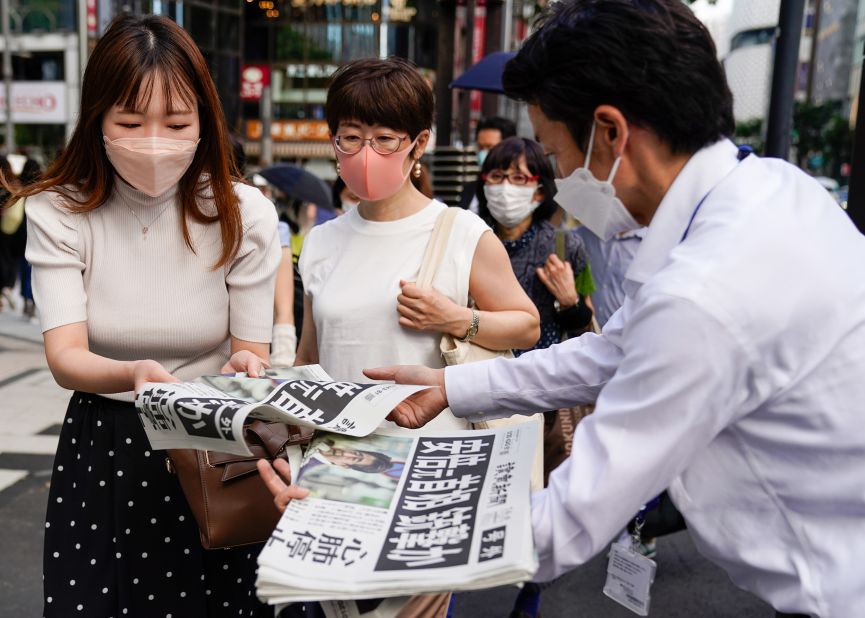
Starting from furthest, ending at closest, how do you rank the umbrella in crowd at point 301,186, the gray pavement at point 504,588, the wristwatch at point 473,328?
1. the umbrella in crowd at point 301,186
2. the gray pavement at point 504,588
3. the wristwatch at point 473,328

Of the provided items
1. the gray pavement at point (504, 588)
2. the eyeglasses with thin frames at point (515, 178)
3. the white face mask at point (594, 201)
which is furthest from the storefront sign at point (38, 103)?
the white face mask at point (594, 201)

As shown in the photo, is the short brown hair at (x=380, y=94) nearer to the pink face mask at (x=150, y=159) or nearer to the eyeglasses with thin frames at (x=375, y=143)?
the eyeglasses with thin frames at (x=375, y=143)

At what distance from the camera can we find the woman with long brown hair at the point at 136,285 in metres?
1.75

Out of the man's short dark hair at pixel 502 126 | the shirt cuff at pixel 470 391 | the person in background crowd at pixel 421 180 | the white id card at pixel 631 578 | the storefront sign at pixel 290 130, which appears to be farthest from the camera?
the storefront sign at pixel 290 130

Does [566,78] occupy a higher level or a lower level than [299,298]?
higher

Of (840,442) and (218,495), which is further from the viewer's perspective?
(218,495)

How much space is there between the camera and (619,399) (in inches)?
45.8

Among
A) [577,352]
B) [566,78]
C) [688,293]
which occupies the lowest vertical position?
[577,352]

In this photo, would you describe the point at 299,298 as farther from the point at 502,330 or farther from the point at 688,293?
the point at 688,293

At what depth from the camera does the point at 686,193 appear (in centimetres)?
129

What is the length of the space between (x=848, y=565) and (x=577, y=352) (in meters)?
0.64

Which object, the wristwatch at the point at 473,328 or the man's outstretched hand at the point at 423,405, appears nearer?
the man's outstretched hand at the point at 423,405

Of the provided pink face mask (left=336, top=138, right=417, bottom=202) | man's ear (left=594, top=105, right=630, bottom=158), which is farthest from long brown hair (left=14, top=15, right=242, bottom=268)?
man's ear (left=594, top=105, right=630, bottom=158)

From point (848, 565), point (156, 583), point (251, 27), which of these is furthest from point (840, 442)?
point (251, 27)
